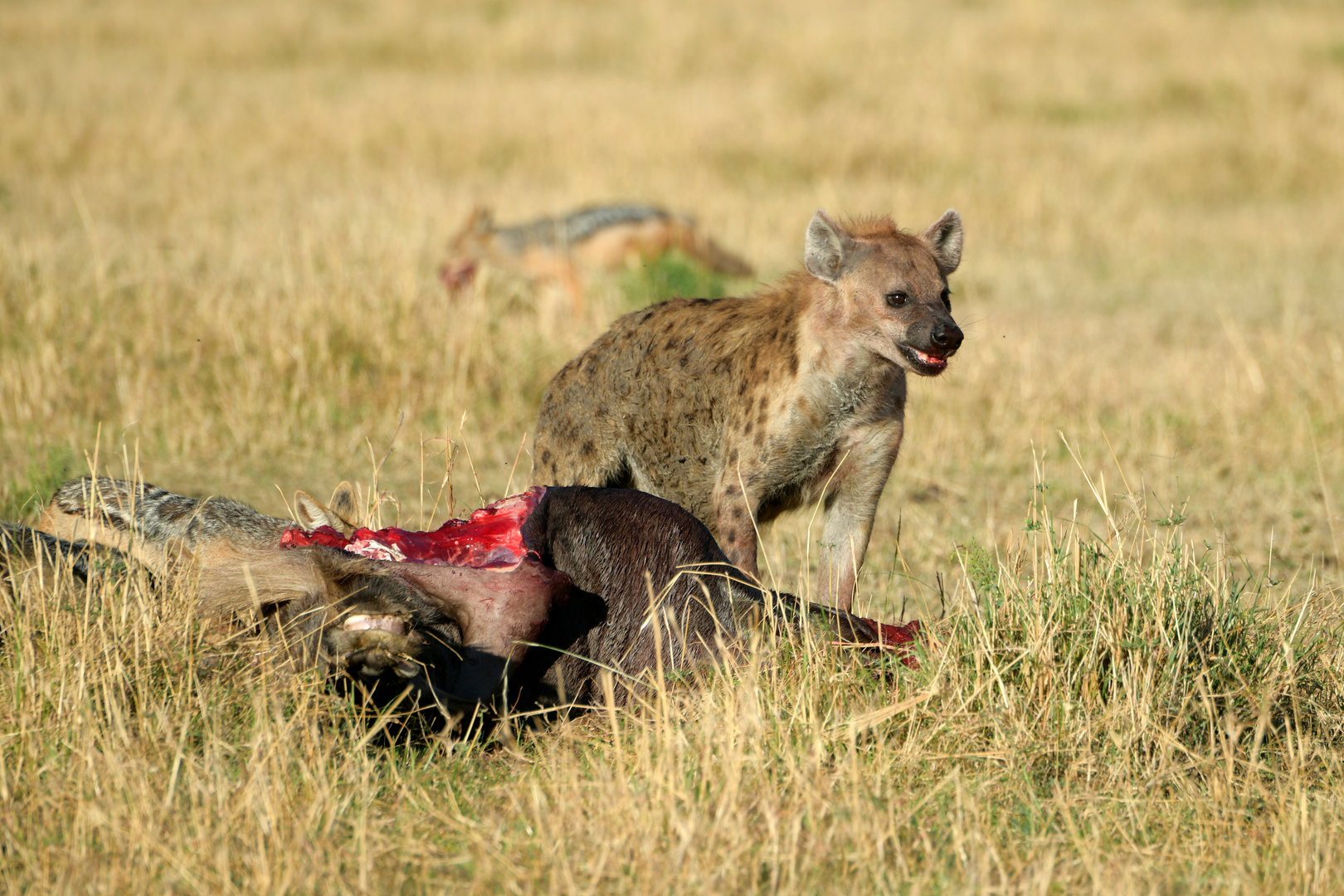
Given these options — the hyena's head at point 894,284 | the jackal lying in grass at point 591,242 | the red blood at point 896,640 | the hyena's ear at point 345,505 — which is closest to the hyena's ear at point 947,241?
the hyena's head at point 894,284

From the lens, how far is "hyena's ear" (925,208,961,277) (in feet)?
16.2

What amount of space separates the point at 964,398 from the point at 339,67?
16.9 metres

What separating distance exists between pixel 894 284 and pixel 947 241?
1.39 ft

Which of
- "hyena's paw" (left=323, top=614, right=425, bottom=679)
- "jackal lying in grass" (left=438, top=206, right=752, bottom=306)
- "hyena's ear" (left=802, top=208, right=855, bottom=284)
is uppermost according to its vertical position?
"hyena's ear" (left=802, top=208, right=855, bottom=284)

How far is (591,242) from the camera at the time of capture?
1214 centimetres

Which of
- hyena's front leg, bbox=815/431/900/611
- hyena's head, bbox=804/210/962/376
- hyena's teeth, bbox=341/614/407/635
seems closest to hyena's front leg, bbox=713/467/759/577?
hyena's front leg, bbox=815/431/900/611

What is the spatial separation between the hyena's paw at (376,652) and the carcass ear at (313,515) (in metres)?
0.81

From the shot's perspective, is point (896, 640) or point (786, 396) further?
point (786, 396)

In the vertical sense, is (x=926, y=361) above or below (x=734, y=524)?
above

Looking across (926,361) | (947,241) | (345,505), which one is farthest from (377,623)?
(947,241)

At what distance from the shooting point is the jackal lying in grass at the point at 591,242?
38.7 ft

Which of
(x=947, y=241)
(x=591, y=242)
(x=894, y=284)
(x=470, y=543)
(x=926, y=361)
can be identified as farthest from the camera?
(x=591, y=242)

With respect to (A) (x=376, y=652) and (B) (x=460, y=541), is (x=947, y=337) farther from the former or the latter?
(A) (x=376, y=652)

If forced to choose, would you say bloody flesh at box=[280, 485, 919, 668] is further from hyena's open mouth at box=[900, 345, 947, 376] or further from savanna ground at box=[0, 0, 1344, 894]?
hyena's open mouth at box=[900, 345, 947, 376]
